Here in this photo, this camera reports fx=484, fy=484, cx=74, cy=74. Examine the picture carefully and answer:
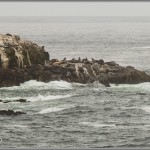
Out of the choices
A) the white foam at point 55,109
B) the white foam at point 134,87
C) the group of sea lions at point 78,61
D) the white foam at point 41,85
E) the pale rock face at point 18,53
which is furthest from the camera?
the group of sea lions at point 78,61

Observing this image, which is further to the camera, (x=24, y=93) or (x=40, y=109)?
(x=24, y=93)

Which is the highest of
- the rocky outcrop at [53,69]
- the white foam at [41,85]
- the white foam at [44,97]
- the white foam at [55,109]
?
the rocky outcrop at [53,69]

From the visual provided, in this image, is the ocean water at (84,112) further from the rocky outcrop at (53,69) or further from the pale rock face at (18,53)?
the pale rock face at (18,53)

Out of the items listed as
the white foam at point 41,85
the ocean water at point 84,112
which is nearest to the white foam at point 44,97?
the ocean water at point 84,112

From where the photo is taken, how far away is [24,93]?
55.2m

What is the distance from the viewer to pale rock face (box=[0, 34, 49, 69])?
6384 centimetres

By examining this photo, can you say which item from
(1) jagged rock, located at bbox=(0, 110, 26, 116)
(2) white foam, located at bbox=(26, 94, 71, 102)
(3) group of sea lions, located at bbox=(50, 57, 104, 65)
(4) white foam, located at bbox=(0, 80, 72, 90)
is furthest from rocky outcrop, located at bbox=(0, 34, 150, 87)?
(1) jagged rock, located at bbox=(0, 110, 26, 116)

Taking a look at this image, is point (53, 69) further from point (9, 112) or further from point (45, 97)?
point (9, 112)

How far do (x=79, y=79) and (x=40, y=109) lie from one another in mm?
15926

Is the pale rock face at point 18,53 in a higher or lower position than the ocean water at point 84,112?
higher

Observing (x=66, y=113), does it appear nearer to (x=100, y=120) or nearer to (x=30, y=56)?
(x=100, y=120)

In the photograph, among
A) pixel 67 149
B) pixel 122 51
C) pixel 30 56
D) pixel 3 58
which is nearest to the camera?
pixel 67 149

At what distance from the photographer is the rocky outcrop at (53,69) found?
6169 cm

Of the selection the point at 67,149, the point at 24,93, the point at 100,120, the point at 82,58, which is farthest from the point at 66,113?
the point at 82,58
